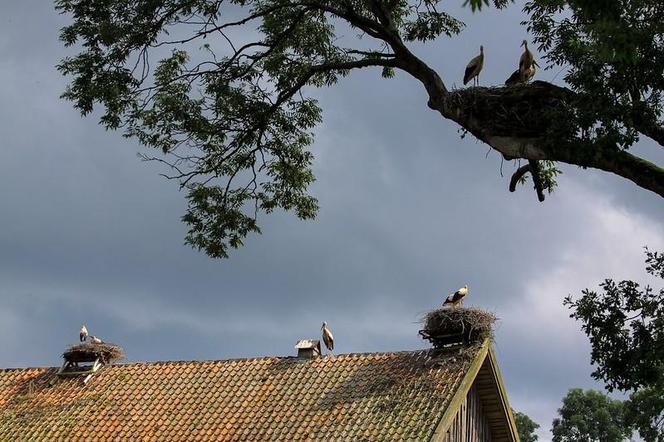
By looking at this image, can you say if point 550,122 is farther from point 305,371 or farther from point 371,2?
point 305,371

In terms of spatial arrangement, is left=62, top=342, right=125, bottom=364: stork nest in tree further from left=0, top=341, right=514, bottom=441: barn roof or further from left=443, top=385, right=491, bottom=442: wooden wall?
left=443, top=385, right=491, bottom=442: wooden wall

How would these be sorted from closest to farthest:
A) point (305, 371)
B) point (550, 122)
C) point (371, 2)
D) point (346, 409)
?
1. point (550, 122)
2. point (371, 2)
3. point (346, 409)
4. point (305, 371)

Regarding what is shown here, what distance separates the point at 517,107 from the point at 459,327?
11.8 metres

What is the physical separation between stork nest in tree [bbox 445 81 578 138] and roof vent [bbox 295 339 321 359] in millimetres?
12740

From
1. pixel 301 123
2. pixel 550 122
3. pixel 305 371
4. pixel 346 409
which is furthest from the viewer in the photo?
pixel 305 371

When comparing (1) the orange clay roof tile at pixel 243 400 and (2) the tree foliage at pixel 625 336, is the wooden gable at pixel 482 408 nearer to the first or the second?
(1) the orange clay roof tile at pixel 243 400

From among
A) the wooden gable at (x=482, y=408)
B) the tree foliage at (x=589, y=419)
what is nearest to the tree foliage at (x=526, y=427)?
the tree foliage at (x=589, y=419)

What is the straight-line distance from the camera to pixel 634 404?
21.5m

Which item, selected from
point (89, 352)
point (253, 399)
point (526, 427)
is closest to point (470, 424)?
point (253, 399)

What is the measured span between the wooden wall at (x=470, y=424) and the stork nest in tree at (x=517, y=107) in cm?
1061

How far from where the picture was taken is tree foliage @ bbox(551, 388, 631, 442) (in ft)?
177

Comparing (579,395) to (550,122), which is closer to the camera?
(550,122)

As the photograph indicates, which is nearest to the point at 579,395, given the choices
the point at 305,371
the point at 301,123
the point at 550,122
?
the point at 305,371

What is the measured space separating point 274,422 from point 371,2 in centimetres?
1104
